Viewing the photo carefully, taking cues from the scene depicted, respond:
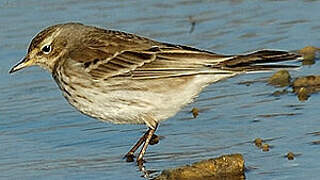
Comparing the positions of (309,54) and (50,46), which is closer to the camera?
(50,46)

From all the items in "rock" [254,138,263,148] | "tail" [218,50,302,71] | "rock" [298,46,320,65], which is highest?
"rock" [298,46,320,65]

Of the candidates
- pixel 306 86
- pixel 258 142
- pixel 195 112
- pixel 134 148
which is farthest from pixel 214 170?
pixel 306 86

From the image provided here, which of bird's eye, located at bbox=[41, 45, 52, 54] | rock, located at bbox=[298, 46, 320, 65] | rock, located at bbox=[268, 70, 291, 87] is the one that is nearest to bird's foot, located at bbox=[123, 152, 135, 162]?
bird's eye, located at bbox=[41, 45, 52, 54]

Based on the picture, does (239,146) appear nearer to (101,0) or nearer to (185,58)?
(185,58)

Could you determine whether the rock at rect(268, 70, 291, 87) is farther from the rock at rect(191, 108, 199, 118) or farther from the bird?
the bird

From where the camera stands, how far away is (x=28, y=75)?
11.5 metres

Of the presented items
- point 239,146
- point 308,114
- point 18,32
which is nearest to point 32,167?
point 239,146

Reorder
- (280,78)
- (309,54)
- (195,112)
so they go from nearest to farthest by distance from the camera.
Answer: (195,112) → (280,78) → (309,54)

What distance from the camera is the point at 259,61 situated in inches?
344

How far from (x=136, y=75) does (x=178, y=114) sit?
1198 millimetres

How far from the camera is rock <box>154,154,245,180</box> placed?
8383 millimetres

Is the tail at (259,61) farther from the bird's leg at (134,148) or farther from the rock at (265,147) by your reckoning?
the bird's leg at (134,148)

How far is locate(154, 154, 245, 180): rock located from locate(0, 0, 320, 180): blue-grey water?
0.13m

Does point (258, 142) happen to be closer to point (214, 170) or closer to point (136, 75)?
point (214, 170)
